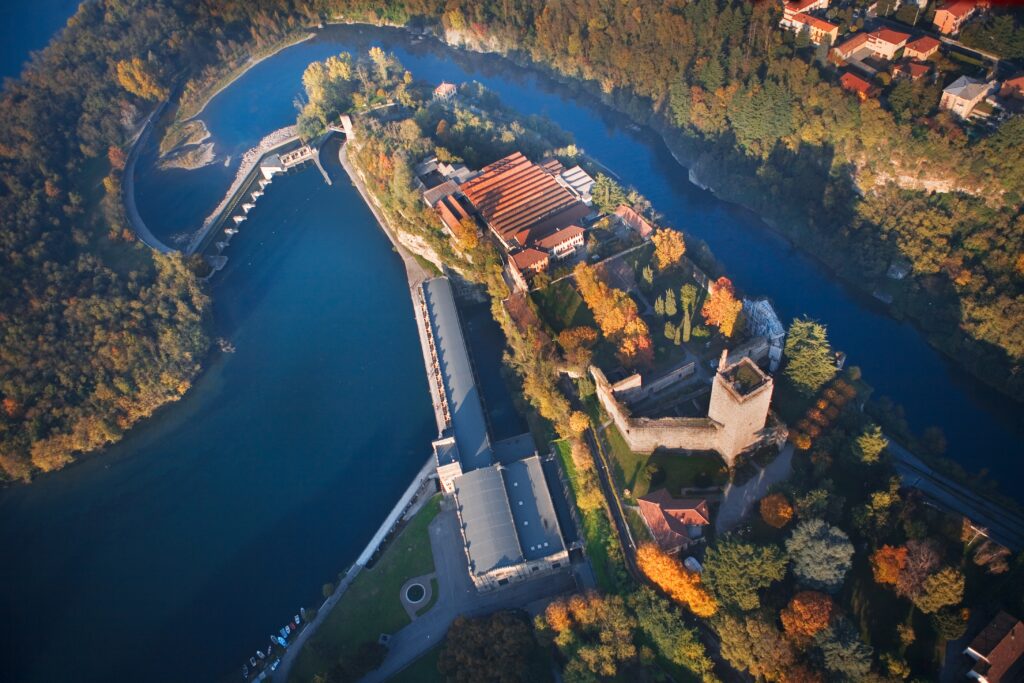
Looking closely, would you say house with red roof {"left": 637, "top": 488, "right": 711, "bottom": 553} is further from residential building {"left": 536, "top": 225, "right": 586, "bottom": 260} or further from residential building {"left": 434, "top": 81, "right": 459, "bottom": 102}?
residential building {"left": 434, "top": 81, "right": 459, "bottom": 102}

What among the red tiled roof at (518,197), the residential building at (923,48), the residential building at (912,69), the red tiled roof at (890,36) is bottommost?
the red tiled roof at (518,197)

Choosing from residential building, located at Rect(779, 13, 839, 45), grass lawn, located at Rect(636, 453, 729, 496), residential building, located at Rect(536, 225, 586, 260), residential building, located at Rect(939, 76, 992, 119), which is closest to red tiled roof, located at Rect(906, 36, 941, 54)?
residential building, located at Rect(939, 76, 992, 119)

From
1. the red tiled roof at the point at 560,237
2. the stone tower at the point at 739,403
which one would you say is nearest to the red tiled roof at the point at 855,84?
the red tiled roof at the point at 560,237

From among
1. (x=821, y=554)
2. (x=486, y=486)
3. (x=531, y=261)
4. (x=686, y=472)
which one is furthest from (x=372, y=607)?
(x=531, y=261)

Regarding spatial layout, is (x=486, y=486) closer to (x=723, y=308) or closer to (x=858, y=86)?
(x=723, y=308)

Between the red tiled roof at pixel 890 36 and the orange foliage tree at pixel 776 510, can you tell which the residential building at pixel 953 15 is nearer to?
the red tiled roof at pixel 890 36

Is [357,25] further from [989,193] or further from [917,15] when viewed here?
[989,193]

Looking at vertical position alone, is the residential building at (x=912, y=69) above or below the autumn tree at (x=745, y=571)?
above

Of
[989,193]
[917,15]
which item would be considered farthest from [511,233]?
[917,15]
